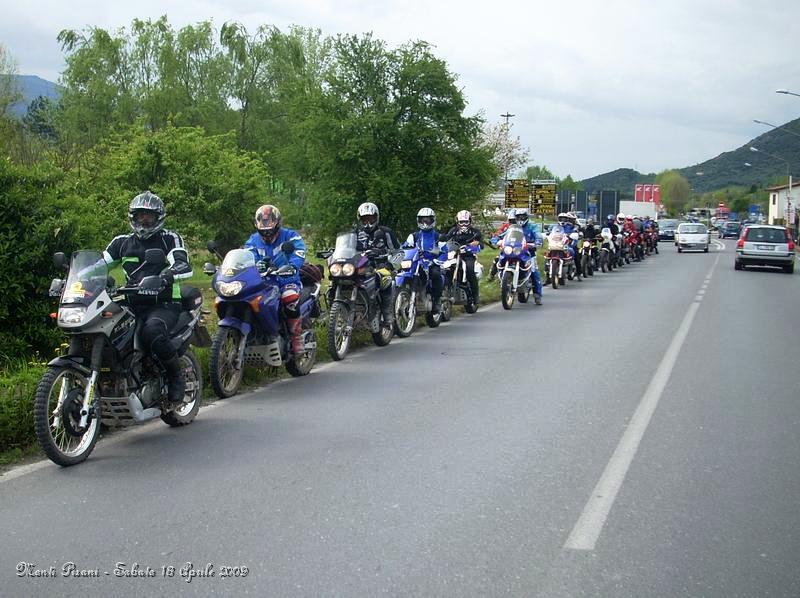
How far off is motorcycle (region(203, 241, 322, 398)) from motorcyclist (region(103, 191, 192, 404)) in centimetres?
101

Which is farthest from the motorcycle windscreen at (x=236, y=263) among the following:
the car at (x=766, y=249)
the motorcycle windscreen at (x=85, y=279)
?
the car at (x=766, y=249)

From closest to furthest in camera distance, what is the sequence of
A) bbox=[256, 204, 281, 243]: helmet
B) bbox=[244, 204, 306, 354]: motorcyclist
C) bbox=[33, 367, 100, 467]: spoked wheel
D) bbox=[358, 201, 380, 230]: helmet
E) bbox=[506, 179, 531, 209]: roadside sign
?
bbox=[33, 367, 100, 467]: spoked wheel → bbox=[244, 204, 306, 354]: motorcyclist → bbox=[256, 204, 281, 243]: helmet → bbox=[358, 201, 380, 230]: helmet → bbox=[506, 179, 531, 209]: roadside sign

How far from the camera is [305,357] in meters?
10.6

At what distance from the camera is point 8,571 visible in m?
4.58

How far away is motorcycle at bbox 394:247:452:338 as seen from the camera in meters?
14.5

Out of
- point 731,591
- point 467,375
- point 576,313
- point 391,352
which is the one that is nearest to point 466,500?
point 731,591

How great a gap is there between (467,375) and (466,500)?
4985 millimetres

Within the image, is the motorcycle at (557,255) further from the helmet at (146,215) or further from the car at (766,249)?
the helmet at (146,215)

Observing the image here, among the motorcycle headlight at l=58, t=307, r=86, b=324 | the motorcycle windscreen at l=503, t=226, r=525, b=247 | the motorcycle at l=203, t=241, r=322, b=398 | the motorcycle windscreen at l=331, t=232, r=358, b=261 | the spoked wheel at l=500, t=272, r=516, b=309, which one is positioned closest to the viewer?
the motorcycle headlight at l=58, t=307, r=86, b=324

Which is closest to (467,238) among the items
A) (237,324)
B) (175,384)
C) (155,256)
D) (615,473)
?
(237,324)

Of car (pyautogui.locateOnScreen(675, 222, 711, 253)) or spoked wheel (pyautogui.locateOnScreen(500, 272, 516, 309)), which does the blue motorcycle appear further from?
car (pyautogui.locateOnScreen(675, 222, 711, 253))

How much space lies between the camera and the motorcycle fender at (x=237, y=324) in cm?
909

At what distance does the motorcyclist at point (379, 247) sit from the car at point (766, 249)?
83.6 ft

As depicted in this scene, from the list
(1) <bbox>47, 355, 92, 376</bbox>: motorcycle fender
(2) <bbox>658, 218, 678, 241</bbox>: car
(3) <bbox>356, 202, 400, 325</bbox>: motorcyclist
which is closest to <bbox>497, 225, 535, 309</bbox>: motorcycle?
(3) <bbox>356, 202, 400, 325</bbox>: motorcyclist
